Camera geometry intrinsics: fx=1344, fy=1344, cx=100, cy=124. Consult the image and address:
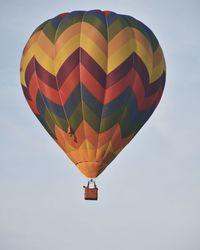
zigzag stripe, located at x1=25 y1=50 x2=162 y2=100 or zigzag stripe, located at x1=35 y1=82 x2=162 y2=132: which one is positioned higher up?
zigzag stripe, located at x1=25 y1=50 x2=162 y2=100

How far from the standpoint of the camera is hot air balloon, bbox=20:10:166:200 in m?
46.4

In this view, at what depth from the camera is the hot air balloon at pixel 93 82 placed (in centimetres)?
Result: 4641

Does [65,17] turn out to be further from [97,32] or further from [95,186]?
Result: [95,186]

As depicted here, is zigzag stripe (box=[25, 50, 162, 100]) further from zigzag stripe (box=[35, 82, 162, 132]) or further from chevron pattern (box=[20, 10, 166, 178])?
zigzag stripe (box=[35, 82, 162, 132])

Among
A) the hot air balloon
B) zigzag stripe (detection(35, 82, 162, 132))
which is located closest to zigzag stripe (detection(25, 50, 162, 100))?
the hot air balloon

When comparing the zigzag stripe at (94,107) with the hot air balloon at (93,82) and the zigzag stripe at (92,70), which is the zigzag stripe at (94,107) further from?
the zigzag stripe at (92,70)

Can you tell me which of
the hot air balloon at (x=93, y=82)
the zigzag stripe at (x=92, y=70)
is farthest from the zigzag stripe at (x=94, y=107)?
the zigzag stripe at (x=92, y=70)

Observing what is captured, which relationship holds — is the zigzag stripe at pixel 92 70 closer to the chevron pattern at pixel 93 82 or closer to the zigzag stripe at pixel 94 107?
the chevron pattern at pixel 93 82

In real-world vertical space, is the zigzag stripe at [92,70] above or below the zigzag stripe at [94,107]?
above

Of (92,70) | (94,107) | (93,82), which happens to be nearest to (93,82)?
(93,82)

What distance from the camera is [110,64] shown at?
46.5 meters

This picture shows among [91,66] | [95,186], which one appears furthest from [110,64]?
[95,186]

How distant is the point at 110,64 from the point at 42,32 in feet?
9.34

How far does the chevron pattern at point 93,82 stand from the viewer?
152 feet
